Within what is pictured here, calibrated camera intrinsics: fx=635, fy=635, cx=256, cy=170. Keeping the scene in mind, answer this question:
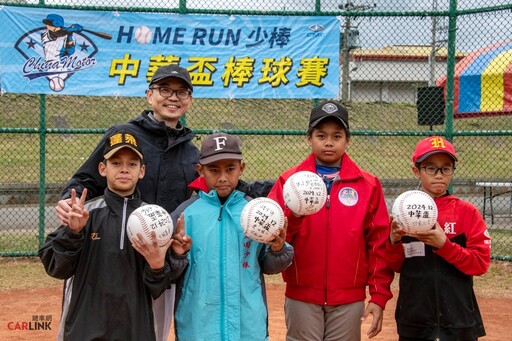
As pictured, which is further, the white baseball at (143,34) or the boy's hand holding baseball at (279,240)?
the white baseball at (143,34)

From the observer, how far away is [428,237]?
127 inches

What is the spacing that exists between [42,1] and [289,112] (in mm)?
9873

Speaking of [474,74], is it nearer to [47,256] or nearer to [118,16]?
[118,16]

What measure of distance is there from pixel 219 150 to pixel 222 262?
566 millimetres

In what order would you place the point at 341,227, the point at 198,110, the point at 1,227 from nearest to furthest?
the point at 341,227 < the point at 1,227 < the point at 198,110

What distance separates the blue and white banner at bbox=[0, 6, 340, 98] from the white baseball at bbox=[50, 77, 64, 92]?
1cm

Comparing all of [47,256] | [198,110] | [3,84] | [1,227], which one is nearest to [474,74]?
[3,84]

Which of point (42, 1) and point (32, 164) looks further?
point (32, 164)

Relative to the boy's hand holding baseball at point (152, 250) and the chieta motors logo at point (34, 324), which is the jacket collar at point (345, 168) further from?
the chieta motors logo at point (34, 324)

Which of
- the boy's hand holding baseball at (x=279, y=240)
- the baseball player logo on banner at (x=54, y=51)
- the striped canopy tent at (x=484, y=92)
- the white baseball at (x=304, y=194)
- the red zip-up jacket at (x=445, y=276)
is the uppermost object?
the baseball player logo on banner at (x=54, y=51)

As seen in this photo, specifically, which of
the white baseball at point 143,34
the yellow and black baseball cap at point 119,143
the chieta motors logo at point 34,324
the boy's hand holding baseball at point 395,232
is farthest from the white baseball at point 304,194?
the white baseball at point 143,34

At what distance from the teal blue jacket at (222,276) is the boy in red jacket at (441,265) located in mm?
749

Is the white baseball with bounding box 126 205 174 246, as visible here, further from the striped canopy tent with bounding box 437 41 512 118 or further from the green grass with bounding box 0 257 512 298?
the striped canopy tent with bounding box 437 41 512 118

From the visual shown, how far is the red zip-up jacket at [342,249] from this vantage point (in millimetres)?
3496
